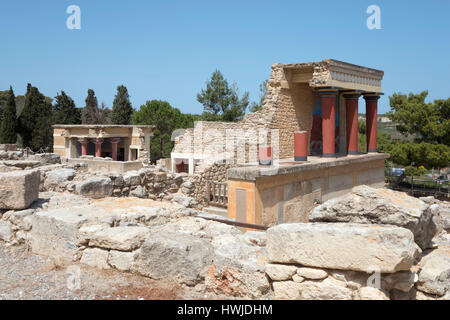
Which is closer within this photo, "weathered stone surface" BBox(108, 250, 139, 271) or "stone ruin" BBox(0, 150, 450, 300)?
"stone ruin" BBox(0, 150, 450, 300)

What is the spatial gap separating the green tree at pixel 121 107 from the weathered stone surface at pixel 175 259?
39903 mm

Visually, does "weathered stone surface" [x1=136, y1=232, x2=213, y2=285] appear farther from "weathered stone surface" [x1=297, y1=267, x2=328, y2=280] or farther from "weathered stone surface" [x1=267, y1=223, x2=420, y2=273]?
"weathered stone surface" [x1=297, y1=267, x2=328, y2=280]

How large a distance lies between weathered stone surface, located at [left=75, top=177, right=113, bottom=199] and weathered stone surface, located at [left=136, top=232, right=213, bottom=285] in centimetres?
249

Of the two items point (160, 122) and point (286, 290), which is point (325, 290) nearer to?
point (286, 290)

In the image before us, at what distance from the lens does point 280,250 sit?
3.41m

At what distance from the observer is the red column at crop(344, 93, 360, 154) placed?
15.0 meters

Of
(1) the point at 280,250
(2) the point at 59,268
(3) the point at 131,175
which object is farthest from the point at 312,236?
(3) the point at 131,175

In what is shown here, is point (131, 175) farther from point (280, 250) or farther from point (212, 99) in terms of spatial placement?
point (212, 99)

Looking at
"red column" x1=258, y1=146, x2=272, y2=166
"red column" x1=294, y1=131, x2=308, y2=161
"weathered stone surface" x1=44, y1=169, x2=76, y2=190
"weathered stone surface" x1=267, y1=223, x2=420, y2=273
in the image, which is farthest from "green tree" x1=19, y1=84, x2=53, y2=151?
"weathered stone surface" x1=267, y1=223, x2=420, y2=273

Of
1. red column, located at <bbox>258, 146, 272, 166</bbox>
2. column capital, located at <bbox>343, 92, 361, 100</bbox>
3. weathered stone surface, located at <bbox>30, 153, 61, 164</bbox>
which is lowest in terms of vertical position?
weathered stone surface, located at <bbox>30, 153, 61, 164</bbox>

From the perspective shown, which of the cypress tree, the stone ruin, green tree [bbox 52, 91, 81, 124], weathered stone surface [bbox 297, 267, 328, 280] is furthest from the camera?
the cypress tree

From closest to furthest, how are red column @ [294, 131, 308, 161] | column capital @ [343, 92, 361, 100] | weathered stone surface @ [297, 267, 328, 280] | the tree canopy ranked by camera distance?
weathered stone surface @ [297, 267, 328, 280] → red column @ [294, 131, 308, 161] → column capital @ [343, 92, 361, 100] → the tree canopy

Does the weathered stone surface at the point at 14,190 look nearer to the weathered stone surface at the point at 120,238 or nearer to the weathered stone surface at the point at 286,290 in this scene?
the weathered stone surface at the point at 120,238

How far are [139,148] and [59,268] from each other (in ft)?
87.4
